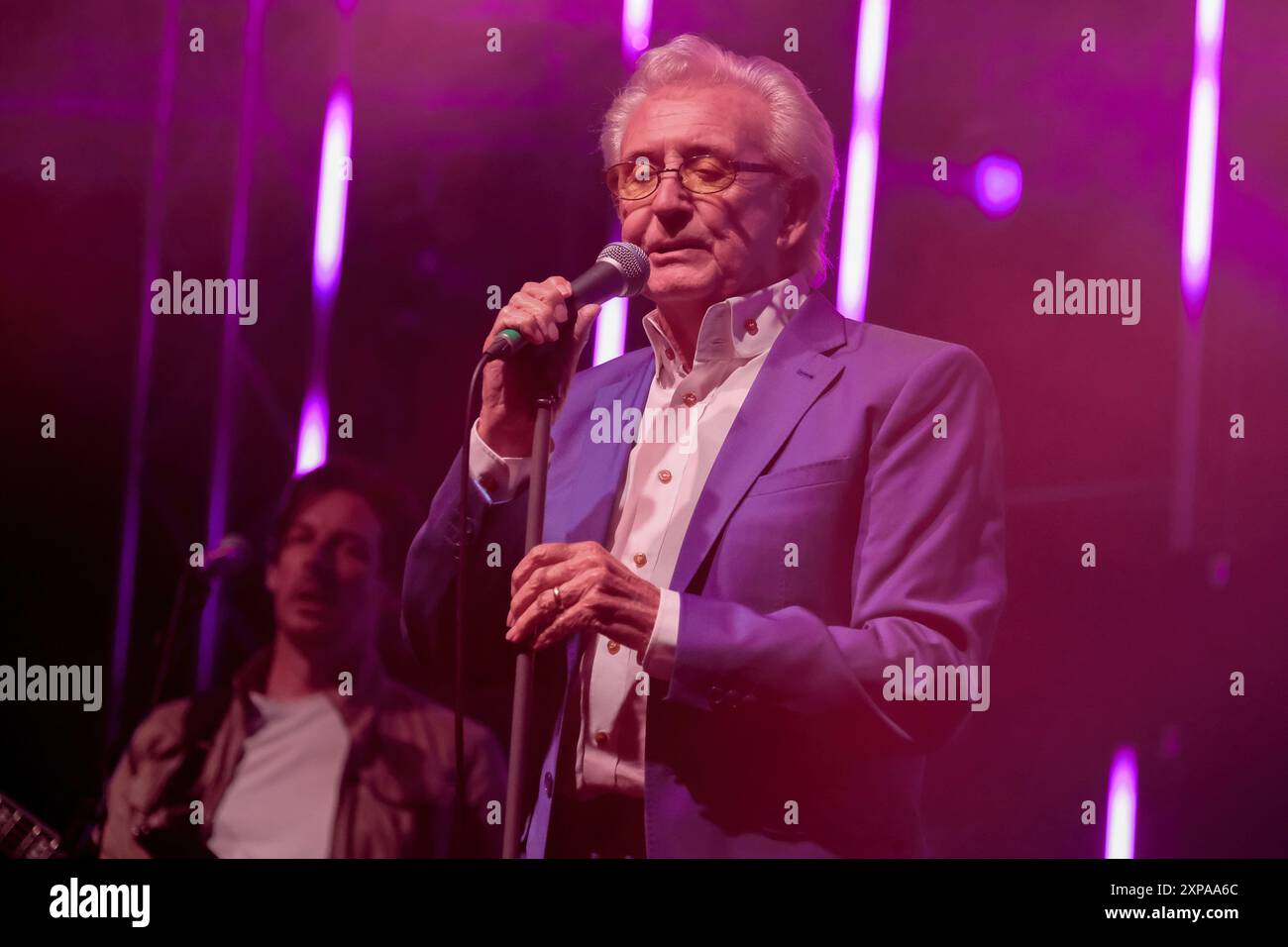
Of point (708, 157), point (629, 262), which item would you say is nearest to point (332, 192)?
point (708, 157)

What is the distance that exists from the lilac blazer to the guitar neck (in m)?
0.87

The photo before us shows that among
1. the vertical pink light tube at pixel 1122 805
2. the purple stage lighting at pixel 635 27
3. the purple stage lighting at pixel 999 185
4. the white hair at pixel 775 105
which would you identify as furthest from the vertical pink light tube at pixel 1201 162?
the purple stage lighting at pixel 635 27

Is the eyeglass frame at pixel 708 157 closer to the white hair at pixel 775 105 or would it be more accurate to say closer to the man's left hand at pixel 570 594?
the white hair at pixel 775 105

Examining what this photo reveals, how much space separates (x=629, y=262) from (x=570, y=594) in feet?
1.65

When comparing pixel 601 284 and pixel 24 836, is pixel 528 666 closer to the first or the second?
pixel 601 284

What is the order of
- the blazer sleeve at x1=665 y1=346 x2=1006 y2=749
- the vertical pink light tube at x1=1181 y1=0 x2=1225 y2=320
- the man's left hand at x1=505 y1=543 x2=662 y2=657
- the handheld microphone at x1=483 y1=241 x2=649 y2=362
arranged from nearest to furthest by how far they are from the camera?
the handheld microphone at x1=483 y1=241 x2=649 y2=362, the man's left hand at x1=505 y1=543 x2=662 y2=657, the blazer sleeve at x1=665 y1=346 x2=1006 y2=749, the vertical pink light tube at x1=1181 y1=0 x2=1225 y2=320

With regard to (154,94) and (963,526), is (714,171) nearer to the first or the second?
(963,526)

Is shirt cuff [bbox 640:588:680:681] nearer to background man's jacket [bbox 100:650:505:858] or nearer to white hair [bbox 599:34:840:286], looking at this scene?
background man's jacket [bbox 100:650:505:858]

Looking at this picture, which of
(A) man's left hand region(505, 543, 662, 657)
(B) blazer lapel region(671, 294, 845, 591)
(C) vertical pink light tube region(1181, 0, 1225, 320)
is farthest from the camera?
(C) vertical pink light tube region(1181, 0, 1225, 320)

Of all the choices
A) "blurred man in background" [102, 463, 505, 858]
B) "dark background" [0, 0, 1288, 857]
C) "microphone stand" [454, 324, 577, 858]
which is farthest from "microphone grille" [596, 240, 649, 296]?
"blurred man in background" [102, 463, 505, 858]

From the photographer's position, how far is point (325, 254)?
2650mm

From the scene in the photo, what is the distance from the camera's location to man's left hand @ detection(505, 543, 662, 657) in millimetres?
2029
